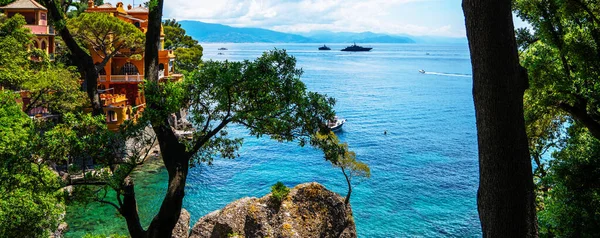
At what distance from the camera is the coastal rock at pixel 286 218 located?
1593 centimetres

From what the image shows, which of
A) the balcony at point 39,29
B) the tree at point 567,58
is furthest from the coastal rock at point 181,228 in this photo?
the balcony at point 39,29

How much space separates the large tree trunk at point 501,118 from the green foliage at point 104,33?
32486 mm

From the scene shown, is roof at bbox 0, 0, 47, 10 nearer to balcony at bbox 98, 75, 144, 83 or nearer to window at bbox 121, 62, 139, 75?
balcony at bbox 98, 75, 144, 83

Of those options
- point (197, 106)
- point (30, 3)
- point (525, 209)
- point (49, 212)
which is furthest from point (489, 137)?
point (30, 3)

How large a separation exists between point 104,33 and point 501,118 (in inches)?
1460

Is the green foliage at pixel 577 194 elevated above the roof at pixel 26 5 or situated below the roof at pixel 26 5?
below

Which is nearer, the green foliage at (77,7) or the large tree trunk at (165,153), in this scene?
the large tree trunk at (165,153)

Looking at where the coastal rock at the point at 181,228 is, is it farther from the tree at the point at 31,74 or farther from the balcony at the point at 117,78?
the balcony at the point at 117,78

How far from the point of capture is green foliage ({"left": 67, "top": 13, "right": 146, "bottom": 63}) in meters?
34.8

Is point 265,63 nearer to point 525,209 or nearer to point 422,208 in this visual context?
point 525,209

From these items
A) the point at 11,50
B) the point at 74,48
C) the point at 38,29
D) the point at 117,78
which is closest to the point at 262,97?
the point at 74,48

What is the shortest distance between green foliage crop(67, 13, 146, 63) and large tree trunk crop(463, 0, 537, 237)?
32486 millimetres

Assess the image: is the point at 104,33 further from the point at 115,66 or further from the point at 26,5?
the point at 115,66

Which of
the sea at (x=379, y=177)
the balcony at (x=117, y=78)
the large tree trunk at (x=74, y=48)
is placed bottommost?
the sea at (x=379, y=177)
